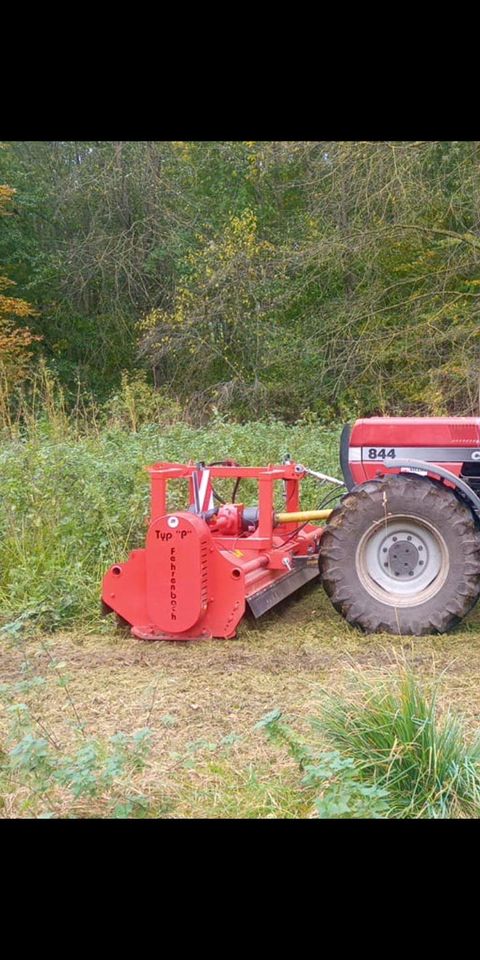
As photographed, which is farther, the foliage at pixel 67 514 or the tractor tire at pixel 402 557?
the foliage at pixel 67 514

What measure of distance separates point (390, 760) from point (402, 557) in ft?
9.58

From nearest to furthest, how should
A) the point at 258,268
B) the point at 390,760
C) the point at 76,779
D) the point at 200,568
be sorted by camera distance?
the point at 76,779
the point at 390,760
the point at 200,568
the point at 258,268

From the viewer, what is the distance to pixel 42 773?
3.36 meters

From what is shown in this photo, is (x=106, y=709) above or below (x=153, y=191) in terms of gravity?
below

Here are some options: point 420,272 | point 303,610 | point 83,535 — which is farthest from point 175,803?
point 420,272

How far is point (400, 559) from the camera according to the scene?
6.20 metres

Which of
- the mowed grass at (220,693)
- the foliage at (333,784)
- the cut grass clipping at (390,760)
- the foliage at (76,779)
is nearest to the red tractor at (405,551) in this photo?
the mowed grass at (220,693)

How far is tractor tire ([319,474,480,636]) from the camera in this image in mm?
6008

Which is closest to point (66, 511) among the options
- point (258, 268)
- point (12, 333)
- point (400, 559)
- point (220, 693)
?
point (400, 559)

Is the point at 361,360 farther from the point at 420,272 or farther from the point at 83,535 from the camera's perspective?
the point at 83,535

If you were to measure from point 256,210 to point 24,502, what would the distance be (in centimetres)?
1517

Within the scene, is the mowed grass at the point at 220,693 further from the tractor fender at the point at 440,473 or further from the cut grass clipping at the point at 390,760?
the tractor fender at the point at 440,473

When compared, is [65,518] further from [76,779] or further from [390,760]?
[390,760]

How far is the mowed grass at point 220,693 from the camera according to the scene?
346 centimetres
